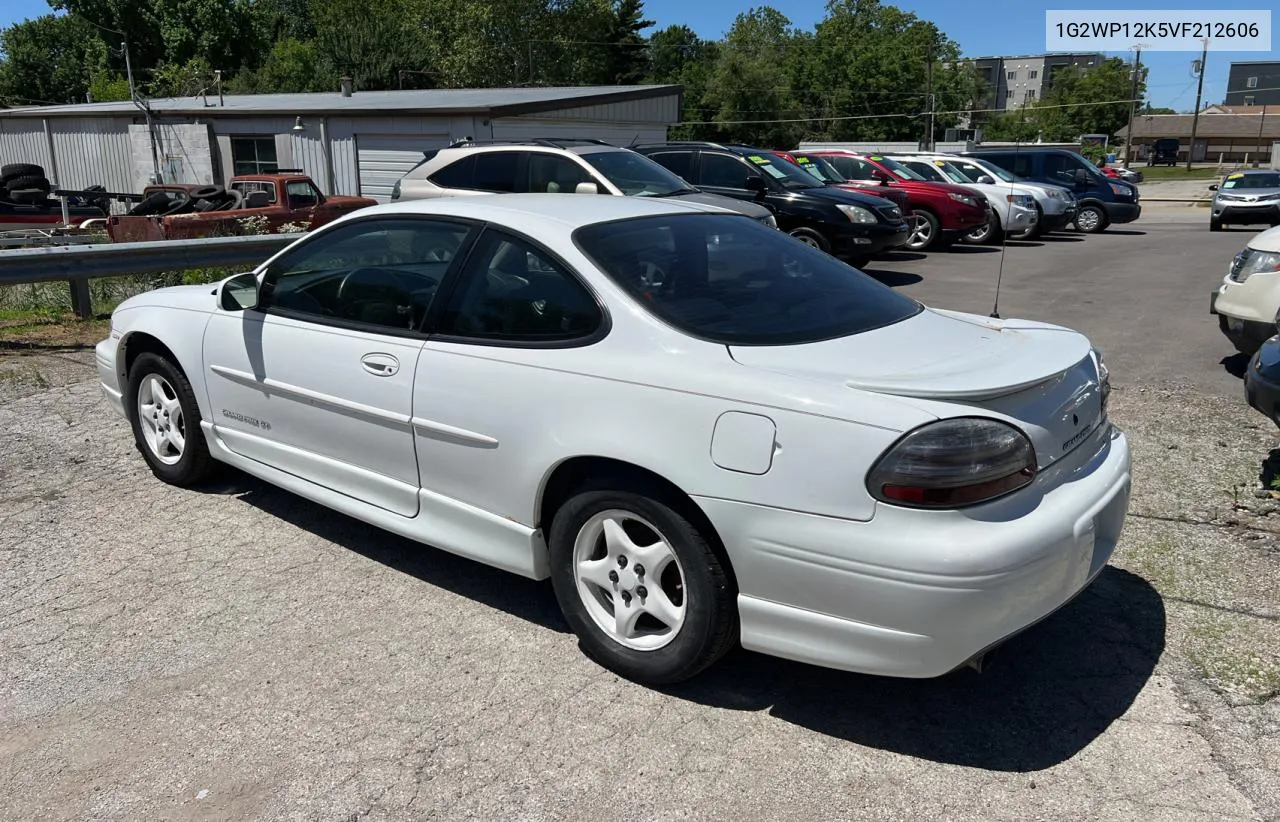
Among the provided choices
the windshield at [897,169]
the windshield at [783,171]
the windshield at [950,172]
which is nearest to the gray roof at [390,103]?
the windshield at [897,169]

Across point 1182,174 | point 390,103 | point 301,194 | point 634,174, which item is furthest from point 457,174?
point 1182,174

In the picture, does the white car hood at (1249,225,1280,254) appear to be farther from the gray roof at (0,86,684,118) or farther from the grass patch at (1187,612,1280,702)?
the gray roof at (0,86,684,118)

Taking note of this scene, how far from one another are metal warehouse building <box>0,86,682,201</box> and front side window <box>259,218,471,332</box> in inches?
676

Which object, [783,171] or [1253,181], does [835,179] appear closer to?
[783,171]

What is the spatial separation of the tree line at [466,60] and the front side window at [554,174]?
39.4 m

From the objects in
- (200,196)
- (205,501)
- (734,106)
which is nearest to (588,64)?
(734,106)

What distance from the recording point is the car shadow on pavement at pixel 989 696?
305 centimetres

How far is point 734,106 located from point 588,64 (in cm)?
1534

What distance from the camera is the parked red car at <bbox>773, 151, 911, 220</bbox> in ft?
52.1

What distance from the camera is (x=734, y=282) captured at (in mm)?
3650

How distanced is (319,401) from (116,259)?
5722mm

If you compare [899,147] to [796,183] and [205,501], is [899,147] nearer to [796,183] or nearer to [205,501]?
[796,183]

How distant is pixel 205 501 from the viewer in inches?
197

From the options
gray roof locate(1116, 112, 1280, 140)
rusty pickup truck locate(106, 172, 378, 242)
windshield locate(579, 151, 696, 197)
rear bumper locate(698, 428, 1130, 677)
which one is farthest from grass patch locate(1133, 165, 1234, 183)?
rear bumper locate(698, 428, 1130, 677)
